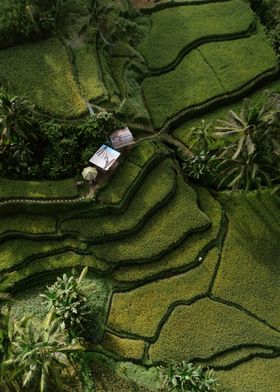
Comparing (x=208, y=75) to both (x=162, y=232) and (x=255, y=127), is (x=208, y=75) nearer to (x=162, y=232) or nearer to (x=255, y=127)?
(x=255, y=127)

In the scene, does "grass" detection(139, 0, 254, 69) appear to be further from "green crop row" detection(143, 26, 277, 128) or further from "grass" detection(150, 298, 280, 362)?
"grass" detection(150, 298, 280, 362)

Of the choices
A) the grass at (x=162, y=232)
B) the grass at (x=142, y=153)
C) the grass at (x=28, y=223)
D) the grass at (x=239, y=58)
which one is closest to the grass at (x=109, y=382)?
the grass at (x=162, y=232)

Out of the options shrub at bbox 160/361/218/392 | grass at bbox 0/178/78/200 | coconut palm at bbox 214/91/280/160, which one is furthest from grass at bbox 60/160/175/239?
shrub at bbox 160/361/218/392

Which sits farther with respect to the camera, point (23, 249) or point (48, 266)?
point (23, 249)

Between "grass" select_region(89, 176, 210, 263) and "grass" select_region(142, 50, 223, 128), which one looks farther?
"grass" select_region(142, 50, 223, 128)

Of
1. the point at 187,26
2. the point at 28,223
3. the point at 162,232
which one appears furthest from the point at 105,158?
the point at 187,26

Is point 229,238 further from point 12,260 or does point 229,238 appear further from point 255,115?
point 12,260
